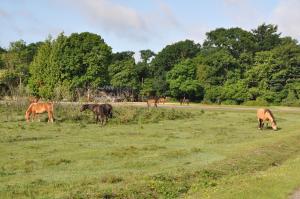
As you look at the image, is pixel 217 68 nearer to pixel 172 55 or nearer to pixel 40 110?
pixel 172 55

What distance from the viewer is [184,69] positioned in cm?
9594

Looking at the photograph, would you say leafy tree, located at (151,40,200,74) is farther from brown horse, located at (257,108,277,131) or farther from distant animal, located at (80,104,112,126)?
brown horse, located at (257,108,277,131)

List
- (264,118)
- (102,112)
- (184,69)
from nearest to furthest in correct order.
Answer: (264,118), (102,112), (184,69)

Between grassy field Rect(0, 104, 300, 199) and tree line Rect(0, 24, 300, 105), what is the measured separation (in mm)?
46493

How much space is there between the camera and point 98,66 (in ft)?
277

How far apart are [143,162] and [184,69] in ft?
255

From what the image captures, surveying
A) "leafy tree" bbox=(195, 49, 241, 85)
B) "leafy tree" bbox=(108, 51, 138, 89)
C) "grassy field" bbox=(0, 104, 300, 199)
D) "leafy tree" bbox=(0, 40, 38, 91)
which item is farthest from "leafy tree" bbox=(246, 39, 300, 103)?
"grassy field" bbox=(0, 104, 300, 199)

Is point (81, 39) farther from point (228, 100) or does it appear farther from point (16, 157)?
point (16, 157)

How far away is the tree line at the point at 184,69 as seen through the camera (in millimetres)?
83750

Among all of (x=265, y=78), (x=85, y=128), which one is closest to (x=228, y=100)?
(x=265, y=78)

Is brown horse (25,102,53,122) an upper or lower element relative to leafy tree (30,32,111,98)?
lower

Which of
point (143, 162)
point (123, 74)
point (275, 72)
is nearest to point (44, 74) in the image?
point (123, 74)

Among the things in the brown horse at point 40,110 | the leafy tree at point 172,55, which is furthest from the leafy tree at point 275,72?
the brown horse at point 40,110

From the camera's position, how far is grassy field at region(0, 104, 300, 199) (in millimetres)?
14141
